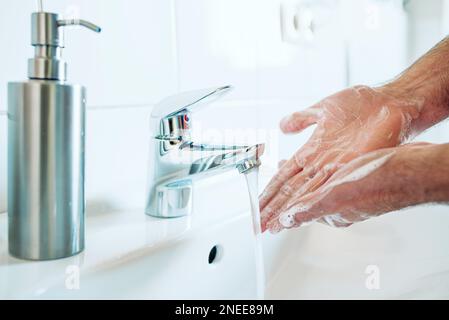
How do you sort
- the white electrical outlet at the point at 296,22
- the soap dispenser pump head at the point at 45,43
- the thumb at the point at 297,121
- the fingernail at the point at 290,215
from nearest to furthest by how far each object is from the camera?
1. the soap dispenser pump head at the point at 45,43
2. the fingernail at the point at 290,215
3. the thumb at the point at 297,121
4. the white electrical outlet at the point at 296,22

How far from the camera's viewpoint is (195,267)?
1.63 feet

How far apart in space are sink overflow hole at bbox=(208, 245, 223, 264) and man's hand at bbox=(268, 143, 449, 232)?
0.13 metres

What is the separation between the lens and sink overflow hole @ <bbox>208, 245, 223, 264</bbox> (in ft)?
1.77

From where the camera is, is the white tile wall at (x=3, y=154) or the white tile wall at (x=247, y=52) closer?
the white tile wall at (x=3, y=154)

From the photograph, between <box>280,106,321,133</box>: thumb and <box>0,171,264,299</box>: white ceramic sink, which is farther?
<box>280,106,321,133</box>: thumb

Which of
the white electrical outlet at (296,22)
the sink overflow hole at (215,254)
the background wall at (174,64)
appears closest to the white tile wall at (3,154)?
the background wall at (174,64)

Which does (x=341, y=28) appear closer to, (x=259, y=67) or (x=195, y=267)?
(x=259, y=67)

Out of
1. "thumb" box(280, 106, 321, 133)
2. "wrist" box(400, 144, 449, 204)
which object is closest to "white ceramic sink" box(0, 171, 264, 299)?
"thumb" box(280, 106, 321, 133)

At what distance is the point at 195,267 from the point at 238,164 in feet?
0.39

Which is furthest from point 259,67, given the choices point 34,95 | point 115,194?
point 34,95

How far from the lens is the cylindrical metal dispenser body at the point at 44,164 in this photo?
1.17ft

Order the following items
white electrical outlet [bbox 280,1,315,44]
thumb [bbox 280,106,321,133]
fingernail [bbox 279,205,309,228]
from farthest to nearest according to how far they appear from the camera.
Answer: white electrical outlet [bbox 280,1,315,44] < thumb [bbox 280,106,321,133] < fingernail [bbox 279,205,309,228]

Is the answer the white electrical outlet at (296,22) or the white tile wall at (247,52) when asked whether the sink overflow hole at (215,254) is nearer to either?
the white tile wall at (247,52)

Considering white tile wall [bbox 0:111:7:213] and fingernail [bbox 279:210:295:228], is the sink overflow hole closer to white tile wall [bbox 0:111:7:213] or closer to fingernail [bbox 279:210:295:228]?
fingernail [bbox 279:210:295:228]
